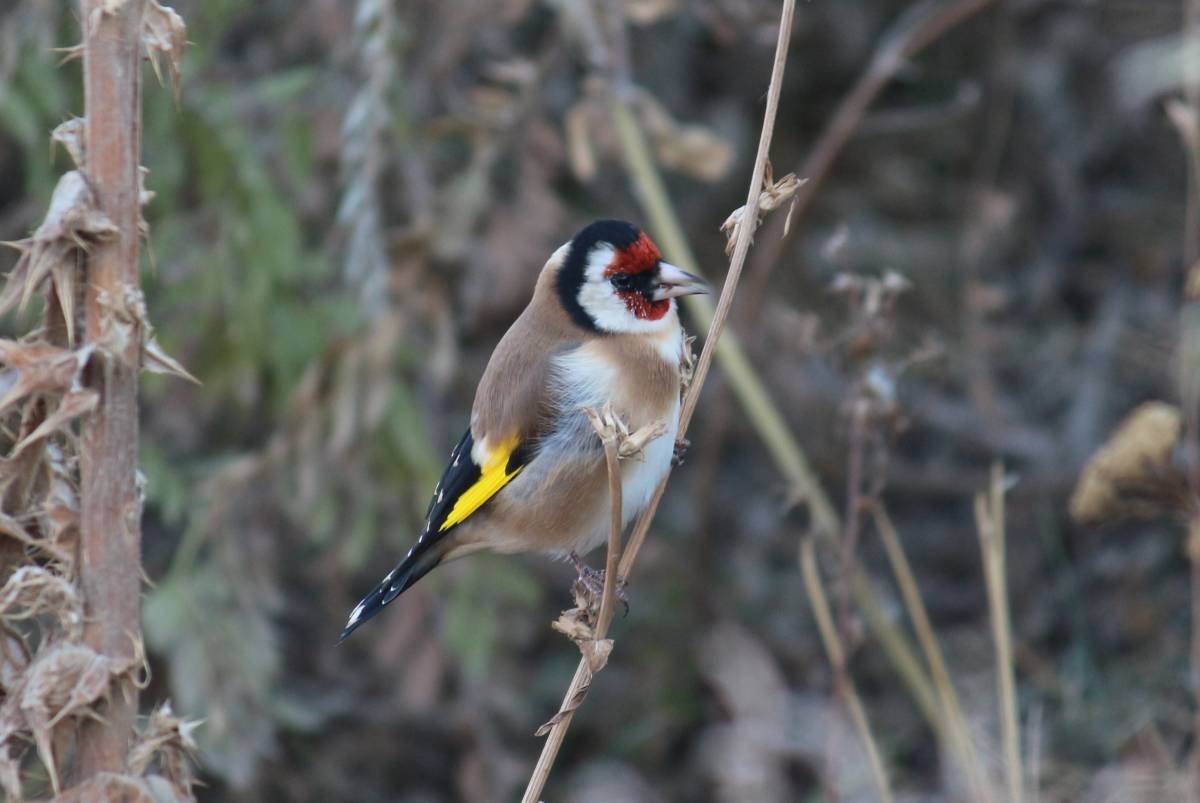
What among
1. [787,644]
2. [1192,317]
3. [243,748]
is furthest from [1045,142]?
[243,748]

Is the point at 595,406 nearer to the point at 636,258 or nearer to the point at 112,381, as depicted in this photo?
the point at 636,258

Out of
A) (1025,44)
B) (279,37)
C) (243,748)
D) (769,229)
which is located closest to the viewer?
(243,748)

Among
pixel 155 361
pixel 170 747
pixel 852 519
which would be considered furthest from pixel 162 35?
pixel 852 519

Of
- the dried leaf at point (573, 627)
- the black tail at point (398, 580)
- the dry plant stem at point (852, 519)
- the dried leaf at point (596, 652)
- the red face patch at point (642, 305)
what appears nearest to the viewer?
the dried leaf at point (596, 652)

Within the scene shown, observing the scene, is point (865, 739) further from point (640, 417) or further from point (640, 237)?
point (640, 237)

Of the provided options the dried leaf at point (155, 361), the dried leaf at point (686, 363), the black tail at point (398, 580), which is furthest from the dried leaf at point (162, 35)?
the black tail at point (398, 580)

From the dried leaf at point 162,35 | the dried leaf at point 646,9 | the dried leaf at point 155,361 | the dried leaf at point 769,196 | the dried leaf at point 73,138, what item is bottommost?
the dried leaf at point 155,361

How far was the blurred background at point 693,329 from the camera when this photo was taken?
4.14 metres

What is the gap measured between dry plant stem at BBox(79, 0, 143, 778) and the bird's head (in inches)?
56.7

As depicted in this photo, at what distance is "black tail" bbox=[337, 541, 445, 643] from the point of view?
2.68 m

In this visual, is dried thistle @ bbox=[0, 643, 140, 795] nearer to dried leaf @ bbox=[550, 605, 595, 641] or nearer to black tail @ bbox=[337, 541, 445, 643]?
dried leaf @ bbox=[550, 605, 595, 641]

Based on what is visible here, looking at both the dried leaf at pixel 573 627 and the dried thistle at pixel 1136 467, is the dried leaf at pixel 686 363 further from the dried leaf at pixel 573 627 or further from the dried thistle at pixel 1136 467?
the dried thistle at pixel 1136 467

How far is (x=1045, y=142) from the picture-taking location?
19.0ft

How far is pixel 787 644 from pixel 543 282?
2.62 meters
